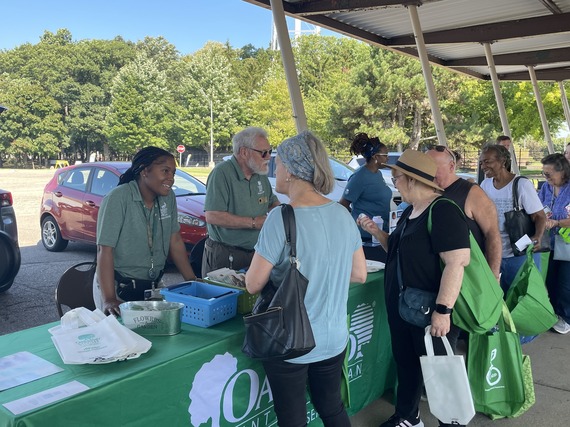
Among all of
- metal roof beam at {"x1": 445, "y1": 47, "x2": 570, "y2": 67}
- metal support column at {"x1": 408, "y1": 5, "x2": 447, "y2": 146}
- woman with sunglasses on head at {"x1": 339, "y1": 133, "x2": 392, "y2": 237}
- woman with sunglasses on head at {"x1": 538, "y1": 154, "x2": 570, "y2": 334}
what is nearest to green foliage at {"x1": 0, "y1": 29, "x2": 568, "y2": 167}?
metal roof beam at {"x1": 445, "y1": 47, "x2": 570, "y2": 67}

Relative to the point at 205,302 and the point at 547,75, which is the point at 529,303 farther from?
the point at 547,75

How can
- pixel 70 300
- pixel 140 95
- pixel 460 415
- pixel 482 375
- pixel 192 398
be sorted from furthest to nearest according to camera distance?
1. pixel 140 95
2. pixel 482 375
3. pixel 70 300
4. pixel 460 415
5. pixel 192 398

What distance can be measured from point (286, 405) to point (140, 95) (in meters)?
55.4

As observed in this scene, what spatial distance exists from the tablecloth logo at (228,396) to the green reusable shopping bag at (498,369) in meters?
1.35

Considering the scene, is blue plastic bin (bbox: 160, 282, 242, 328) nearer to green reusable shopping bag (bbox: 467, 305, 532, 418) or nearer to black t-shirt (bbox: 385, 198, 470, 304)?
black t-shirt (bbox: 385, 198, 470, 304)

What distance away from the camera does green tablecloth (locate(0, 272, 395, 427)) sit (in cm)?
162

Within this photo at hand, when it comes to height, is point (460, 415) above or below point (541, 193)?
below

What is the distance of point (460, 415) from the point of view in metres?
2.55

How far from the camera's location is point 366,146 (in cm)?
438

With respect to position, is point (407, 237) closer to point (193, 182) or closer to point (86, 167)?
point (193, 182)

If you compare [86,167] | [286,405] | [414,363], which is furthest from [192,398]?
[86,167]

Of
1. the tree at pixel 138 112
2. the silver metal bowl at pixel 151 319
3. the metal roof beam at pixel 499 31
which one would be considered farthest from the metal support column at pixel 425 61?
the tree at pixel 138 112

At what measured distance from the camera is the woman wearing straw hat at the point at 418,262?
2.45m

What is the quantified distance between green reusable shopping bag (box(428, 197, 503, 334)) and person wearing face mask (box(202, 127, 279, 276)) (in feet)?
4.04
